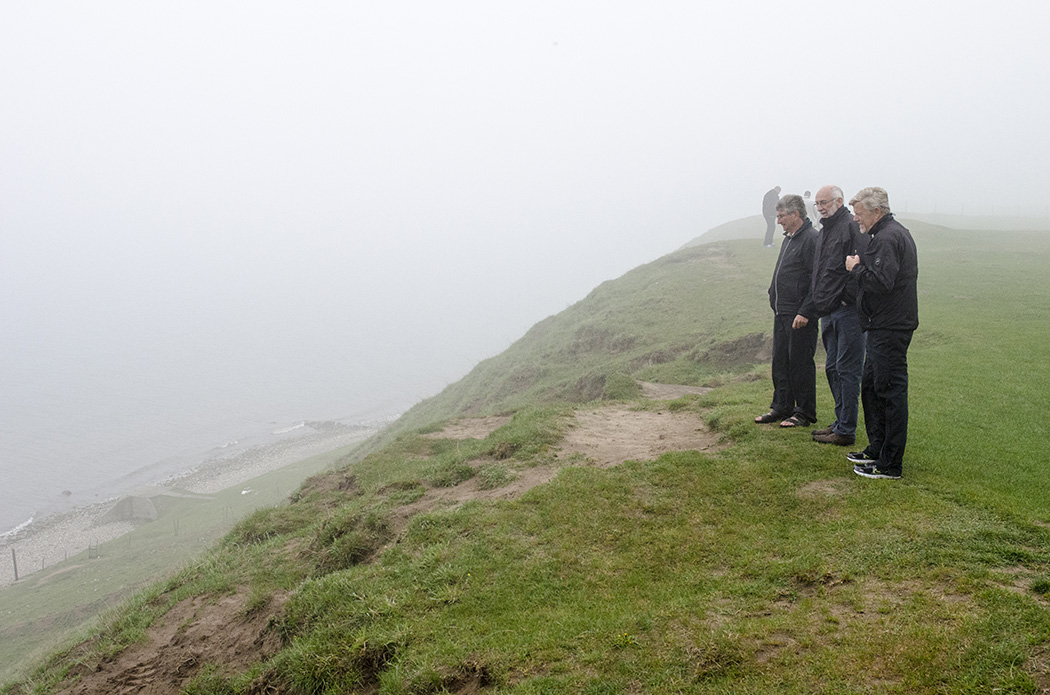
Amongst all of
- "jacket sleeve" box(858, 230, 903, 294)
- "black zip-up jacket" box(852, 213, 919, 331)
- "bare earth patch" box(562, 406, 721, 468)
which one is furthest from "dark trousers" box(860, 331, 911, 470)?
"bare earth patch" box(562, 406, 721, 468)

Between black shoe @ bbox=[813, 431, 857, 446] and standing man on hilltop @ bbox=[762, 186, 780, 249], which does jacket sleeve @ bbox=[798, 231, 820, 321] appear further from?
standing man on hilltop @ bbox=[762, 186, 780, 249]

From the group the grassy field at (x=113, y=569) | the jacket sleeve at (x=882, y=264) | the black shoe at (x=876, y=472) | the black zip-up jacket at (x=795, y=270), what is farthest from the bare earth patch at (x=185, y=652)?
the grassy field at (x=113, y=569)

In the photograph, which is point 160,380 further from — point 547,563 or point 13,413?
point 547,563

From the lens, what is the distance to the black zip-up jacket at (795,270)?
336 inches

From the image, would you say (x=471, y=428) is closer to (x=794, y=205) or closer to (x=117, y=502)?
(x=794, y=205)

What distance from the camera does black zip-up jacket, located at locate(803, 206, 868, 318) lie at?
7.53 m

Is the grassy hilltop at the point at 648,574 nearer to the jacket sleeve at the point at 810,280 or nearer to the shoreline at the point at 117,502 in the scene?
the jacket sleeve at the point at 810,280

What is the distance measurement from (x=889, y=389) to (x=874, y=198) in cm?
204

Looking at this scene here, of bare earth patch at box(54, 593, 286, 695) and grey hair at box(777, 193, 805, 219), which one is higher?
grey hair at box(777, 193, 805, 219)

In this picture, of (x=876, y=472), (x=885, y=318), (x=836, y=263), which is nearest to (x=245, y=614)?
(x=876, y=472)

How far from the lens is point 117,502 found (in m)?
41.9

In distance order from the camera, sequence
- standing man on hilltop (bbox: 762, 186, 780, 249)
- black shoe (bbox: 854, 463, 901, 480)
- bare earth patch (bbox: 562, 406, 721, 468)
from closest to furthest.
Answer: black shoe (bbox: 854, 463, 901, 480), bare earth patch (bbox: 562, 406, 721, 468), standing man on hilltop (bbox: 762, 186, 780, 249)

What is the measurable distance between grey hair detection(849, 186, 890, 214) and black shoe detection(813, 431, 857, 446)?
8.91 ft

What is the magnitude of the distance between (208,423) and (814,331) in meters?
82.1
